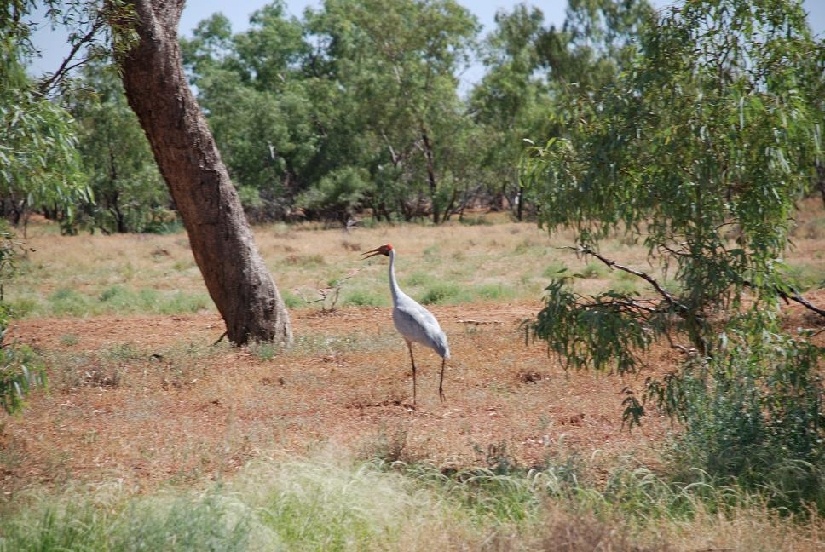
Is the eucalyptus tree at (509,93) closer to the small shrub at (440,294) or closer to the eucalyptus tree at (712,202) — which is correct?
the small shrub at (440,294)

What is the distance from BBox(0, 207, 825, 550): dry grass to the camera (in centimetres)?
718

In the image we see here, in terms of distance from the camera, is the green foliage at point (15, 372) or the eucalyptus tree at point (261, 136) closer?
the green foliage at point (15, 372)

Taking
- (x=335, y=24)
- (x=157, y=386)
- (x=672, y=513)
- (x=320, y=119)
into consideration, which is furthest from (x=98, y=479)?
(x=335, y=24)

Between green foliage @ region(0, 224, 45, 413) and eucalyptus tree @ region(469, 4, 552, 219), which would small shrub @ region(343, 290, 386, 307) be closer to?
green foliage @ region(0, 224, 45, 413)

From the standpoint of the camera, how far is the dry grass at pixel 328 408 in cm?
718

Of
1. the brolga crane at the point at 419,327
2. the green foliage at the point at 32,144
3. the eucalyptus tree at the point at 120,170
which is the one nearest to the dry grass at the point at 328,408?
the brolga crane at the point at 419,327

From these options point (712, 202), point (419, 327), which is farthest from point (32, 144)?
point (419, 327)

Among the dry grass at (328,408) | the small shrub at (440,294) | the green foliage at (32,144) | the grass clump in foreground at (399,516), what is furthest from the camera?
the small shrub at (440,294)

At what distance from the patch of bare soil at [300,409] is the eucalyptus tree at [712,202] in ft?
3.41

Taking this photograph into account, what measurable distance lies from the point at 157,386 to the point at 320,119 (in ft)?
122

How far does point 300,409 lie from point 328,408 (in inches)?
11.4

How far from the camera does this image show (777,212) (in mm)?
6707

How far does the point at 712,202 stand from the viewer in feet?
22.2

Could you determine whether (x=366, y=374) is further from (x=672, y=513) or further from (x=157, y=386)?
(x=672, y=513)
